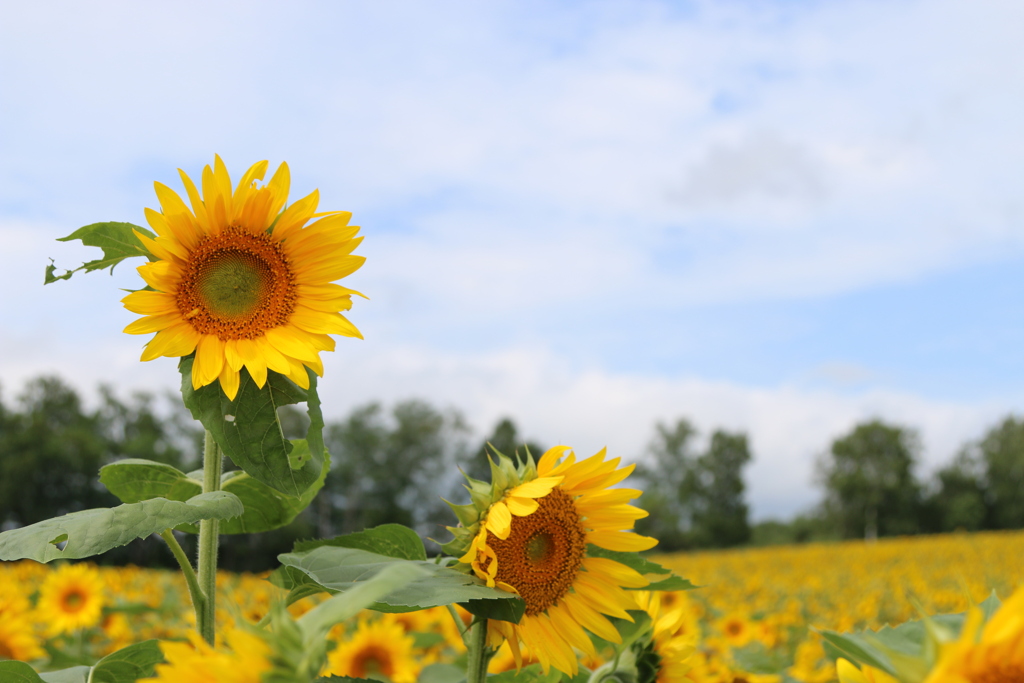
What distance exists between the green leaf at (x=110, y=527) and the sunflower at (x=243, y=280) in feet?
0.74

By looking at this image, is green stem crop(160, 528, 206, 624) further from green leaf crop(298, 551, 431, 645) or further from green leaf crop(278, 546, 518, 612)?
green leaf crop(298, 551, 431, 645)

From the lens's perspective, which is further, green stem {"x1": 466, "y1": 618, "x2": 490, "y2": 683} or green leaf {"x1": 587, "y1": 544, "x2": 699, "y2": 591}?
green leaf {"x1": 587, "y1": 544, "x2": 699, "y2": 591}

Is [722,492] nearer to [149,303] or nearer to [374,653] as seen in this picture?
[374,653]

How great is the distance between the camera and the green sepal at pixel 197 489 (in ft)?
4.85

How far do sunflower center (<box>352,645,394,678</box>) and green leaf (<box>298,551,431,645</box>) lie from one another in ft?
8.28

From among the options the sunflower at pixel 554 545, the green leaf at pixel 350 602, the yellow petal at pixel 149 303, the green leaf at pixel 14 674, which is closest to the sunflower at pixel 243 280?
the yellow petal at pixel 149 303

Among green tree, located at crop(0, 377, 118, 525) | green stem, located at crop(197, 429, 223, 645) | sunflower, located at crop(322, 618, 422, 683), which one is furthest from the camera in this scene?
green tree, located at crop(0, 377, 118, 525)

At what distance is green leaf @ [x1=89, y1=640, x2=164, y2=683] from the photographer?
131 centimetres

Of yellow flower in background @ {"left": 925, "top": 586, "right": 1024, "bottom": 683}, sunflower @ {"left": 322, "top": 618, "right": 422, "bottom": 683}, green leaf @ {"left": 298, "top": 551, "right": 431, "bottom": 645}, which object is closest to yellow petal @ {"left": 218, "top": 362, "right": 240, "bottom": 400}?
green leaf @ {"left": 298, "top": 551, "right": 431, "bottom": 645}

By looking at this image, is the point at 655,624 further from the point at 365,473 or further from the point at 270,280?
the point at 365,473

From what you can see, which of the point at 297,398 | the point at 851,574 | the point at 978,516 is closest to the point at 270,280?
the point at 297,398

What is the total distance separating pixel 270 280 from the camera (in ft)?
4.97

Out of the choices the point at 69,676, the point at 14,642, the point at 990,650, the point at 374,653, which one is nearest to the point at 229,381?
the point at 69,676

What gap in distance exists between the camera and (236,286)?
1.51 meters
